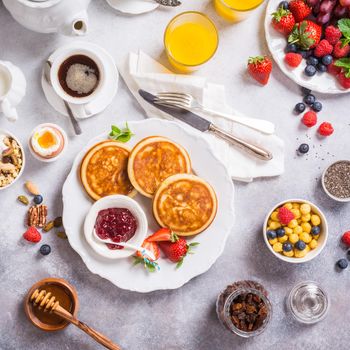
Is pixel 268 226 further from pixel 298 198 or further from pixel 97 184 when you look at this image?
pixel 97 184

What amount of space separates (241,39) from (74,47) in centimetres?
68

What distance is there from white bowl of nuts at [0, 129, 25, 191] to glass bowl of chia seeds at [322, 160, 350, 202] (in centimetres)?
120

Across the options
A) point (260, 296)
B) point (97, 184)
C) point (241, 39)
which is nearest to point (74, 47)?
point (97, 184)

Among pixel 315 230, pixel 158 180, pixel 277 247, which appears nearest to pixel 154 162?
pixel 158 180

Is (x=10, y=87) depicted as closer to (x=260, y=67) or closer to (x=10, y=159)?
(x=10, y=159)

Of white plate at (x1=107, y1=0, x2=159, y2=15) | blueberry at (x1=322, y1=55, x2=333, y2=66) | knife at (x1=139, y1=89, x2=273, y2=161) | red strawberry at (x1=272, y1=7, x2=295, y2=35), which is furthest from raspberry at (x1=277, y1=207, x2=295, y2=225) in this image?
white plate at (x1=107, y1=0, x2=159, y2=15)

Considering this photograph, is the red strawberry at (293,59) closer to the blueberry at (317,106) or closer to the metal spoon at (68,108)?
the blueberry at (317,106)

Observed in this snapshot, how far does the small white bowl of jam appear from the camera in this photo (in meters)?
2.29

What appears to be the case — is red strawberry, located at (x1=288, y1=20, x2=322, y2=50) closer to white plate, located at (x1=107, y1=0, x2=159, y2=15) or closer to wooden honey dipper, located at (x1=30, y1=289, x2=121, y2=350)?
white plate, located at (x1=107, y1=0, x2=159, y2=15)

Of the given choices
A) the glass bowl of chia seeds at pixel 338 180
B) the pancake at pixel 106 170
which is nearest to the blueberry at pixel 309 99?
the glass bowl of chia seeds at pixel 338 180

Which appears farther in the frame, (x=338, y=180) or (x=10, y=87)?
(x=338, y=180)

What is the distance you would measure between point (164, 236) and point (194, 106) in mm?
526

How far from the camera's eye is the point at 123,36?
249 cm

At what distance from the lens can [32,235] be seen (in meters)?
2.41
